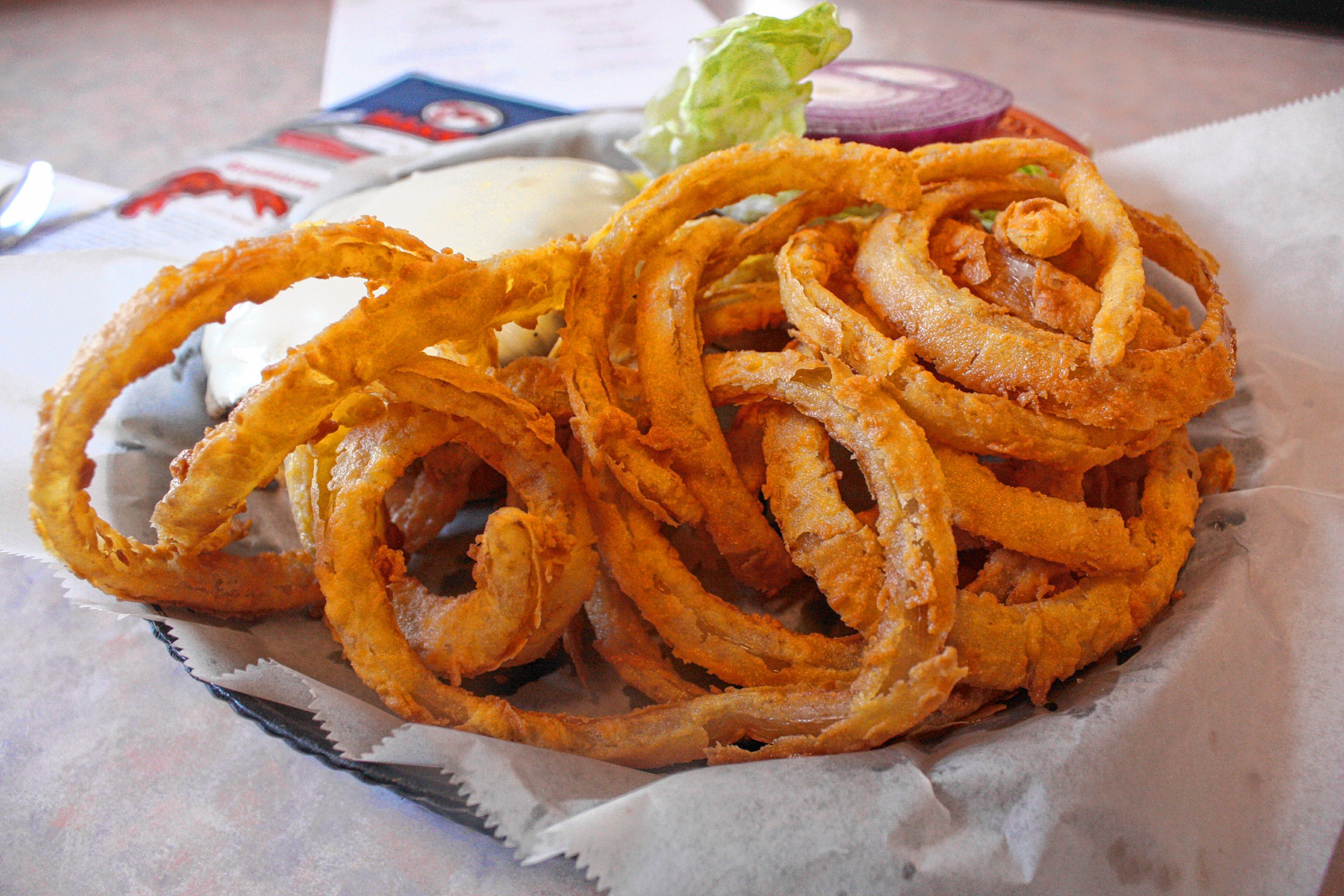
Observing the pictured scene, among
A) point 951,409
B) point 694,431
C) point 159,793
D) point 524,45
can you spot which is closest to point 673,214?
point 694,431

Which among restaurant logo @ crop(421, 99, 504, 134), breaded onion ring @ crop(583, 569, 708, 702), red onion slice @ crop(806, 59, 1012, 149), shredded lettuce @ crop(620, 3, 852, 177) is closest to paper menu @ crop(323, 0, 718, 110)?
restaurant logo @ crop(421, 99, 504, 134)

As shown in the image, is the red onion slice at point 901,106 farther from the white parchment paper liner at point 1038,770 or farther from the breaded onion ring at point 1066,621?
the breaded onion ring at point 1066,621

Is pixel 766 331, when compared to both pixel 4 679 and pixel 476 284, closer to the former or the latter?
pixel 476 284

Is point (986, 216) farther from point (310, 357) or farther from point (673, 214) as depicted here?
point (310, 357)

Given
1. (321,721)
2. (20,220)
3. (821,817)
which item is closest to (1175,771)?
(821,817)

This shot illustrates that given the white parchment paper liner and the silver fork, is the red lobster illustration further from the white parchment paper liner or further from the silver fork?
the white parchment paper liner

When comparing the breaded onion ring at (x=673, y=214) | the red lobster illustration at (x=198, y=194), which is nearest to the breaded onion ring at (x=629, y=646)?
the breaded onion ring at (x=673, y=214)
